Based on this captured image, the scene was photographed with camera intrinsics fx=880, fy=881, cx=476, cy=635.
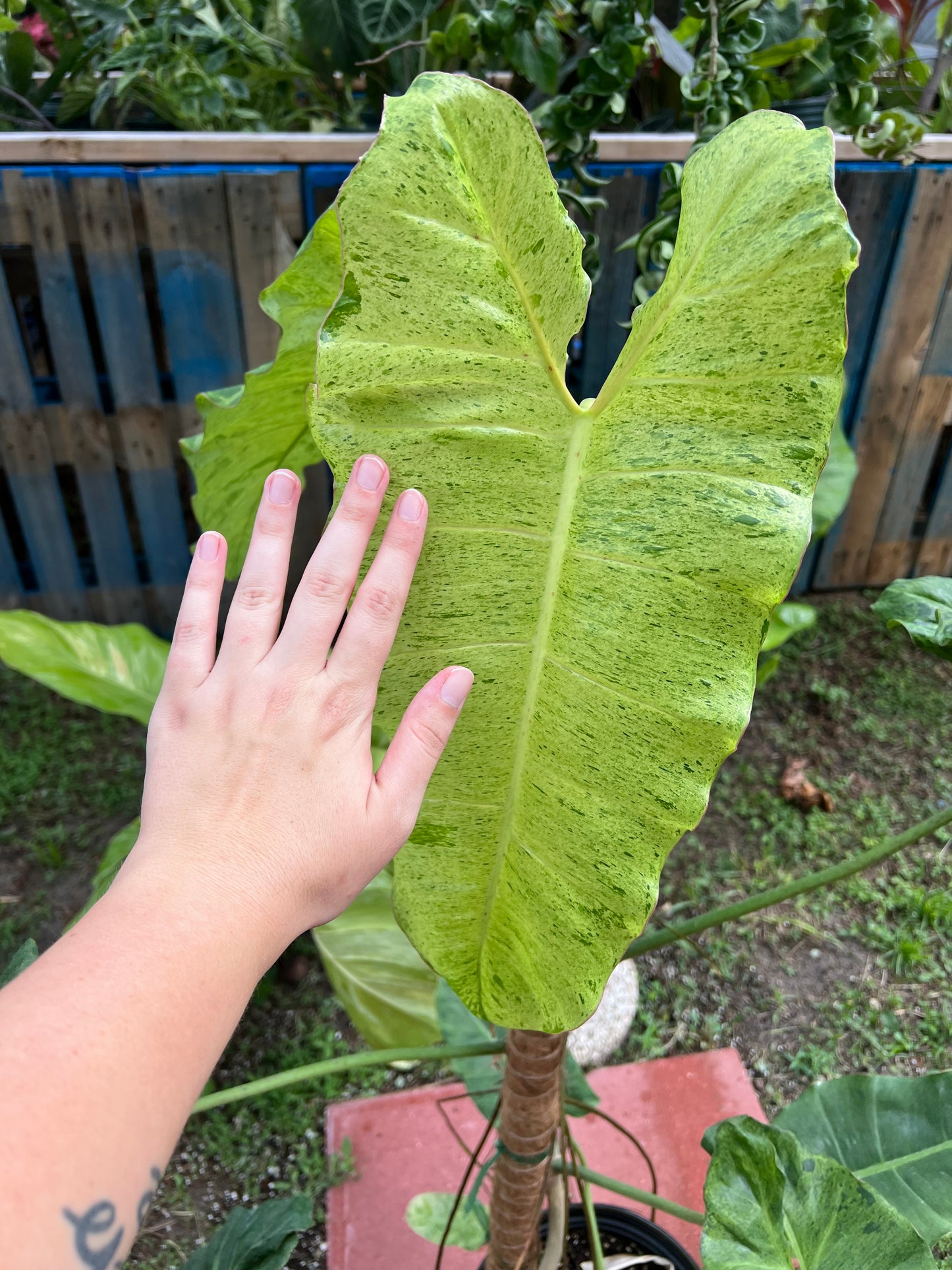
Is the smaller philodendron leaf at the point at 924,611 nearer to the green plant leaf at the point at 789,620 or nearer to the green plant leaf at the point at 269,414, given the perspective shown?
the green plant leaf at the point at 269,414

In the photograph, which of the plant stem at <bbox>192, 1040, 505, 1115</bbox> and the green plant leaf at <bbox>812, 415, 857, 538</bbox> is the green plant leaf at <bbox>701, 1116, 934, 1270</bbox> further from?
the green plant leaf at <bbox>812, 415, 857, 538</bbox>

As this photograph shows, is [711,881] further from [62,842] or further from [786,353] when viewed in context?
[786,353]

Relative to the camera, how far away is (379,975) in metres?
1.30

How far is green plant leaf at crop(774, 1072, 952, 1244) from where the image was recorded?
2.63 ft

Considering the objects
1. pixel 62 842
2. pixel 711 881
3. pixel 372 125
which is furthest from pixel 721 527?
pixel 372 125

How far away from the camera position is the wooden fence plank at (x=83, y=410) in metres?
1.85

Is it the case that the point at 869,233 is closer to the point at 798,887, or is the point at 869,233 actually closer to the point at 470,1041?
the point at 798,887

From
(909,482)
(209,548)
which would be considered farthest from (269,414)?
(909,482)

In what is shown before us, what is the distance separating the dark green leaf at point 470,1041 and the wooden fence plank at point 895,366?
6.35 feet

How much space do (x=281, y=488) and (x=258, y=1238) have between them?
0.71m

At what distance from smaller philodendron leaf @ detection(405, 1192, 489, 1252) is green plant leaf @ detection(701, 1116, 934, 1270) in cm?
47

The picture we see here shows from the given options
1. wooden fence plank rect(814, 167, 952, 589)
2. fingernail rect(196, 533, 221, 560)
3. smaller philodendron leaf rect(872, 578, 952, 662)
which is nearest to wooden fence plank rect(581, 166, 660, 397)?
wooden fence plank rect(814, 167, 952, 589)

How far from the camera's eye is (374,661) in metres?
0.57

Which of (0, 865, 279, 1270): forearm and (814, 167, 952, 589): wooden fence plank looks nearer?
(0, 865, 279, 1270): forearm
